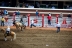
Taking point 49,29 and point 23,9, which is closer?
point 49,29

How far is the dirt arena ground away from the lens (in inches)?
720

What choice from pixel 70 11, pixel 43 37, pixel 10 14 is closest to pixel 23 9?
pixel 10 14

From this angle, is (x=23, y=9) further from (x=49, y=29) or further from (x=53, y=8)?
(x=49, y=29)

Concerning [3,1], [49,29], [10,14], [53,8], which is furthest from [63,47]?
[3,1]

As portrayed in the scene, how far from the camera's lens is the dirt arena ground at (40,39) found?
720 inches

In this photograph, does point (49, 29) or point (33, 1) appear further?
point (33, 1)

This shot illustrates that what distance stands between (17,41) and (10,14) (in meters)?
14.9

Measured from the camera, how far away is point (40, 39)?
19953mm

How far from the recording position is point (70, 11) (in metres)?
35.3

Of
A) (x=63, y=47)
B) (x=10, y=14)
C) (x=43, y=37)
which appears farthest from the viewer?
(x=10, y=14)

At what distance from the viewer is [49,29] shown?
950 inches

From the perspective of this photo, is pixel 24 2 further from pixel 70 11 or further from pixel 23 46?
pixel 23 46

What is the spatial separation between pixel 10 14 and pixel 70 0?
10.3 meters

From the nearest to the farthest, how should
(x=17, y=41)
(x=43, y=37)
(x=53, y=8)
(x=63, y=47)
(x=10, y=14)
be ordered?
1. (x=63, y=47)
2. (x=17, y=41)
3. (x=43, y=37)
4. (x=10, y=14)
5. (x=53, y=8)
